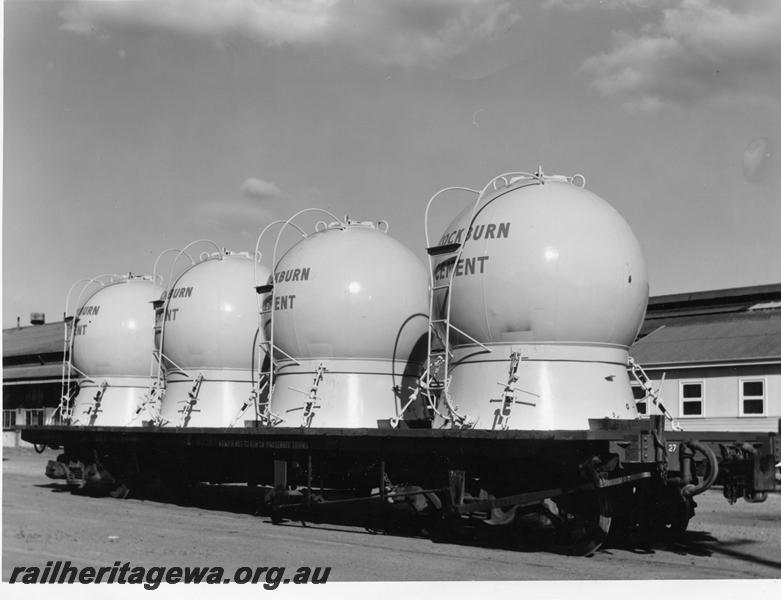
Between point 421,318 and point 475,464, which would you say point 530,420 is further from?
point 421,318

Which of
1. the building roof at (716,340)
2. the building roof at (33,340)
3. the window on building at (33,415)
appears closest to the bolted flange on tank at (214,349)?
the building roof at (716,340)

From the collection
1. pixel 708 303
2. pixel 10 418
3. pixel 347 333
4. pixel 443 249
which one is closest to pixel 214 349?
pixel 347 333

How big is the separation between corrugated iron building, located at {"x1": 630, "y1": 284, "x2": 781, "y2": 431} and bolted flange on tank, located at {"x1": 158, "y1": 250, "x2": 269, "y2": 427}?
8946 mm

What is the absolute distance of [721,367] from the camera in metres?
23.6

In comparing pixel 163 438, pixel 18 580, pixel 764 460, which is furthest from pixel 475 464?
pixel 163 438

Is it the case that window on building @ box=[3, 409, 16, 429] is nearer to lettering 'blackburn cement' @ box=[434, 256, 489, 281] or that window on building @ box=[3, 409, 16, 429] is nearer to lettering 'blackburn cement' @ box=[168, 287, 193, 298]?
lettering 'blackburn cement' @ box=[168, 287, 193, 298]

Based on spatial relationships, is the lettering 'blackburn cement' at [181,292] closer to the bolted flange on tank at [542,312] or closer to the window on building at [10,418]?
the bolted flange on tank at [542,312]

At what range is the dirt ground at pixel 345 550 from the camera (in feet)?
33.4

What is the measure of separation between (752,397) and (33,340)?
3104cm

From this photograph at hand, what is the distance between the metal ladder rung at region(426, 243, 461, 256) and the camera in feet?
41.9

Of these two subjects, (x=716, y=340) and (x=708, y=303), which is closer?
(x=716, y=340)

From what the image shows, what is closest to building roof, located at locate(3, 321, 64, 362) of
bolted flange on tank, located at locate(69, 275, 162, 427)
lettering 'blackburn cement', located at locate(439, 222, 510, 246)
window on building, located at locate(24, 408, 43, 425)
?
window on building, located at locate(24, 408, 43, 425)

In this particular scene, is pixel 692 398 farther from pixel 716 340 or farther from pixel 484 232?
pixel 484 232

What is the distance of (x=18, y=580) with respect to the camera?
30.3ft
